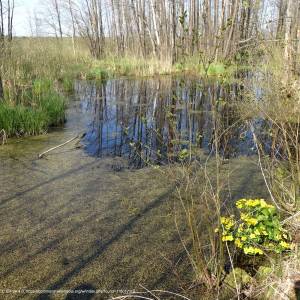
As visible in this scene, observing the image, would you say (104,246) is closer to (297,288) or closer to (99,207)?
(99,207)

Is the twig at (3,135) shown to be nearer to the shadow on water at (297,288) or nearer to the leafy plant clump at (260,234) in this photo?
the leafy plant clump at (260,234)

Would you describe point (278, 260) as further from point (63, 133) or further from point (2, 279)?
point (63, 133)

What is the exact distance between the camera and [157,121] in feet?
19.6

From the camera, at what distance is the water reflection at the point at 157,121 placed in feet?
10.4

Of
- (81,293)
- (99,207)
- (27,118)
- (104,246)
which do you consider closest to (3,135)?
(27,118)

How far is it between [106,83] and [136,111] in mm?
5062

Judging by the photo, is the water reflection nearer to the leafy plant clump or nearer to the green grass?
the leafy plant clump

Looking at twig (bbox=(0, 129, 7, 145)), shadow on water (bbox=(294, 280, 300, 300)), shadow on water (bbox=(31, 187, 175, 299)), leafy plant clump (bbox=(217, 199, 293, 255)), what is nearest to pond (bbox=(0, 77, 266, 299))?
shadow on water (bbox=(31, 187, 175, 299))

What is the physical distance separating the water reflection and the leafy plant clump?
1.75ft

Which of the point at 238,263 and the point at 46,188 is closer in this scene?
the point at 238,263

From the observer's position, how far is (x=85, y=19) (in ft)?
59.0

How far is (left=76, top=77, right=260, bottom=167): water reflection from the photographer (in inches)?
125

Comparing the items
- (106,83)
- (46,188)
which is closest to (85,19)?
(106,83)

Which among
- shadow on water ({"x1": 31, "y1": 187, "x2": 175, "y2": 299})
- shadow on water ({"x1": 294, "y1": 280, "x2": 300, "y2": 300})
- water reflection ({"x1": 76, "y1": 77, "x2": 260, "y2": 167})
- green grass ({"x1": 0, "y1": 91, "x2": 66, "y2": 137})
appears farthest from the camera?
green grass ({"x1": 0, "y1": 91, "x2": 66, "y2": 137})
